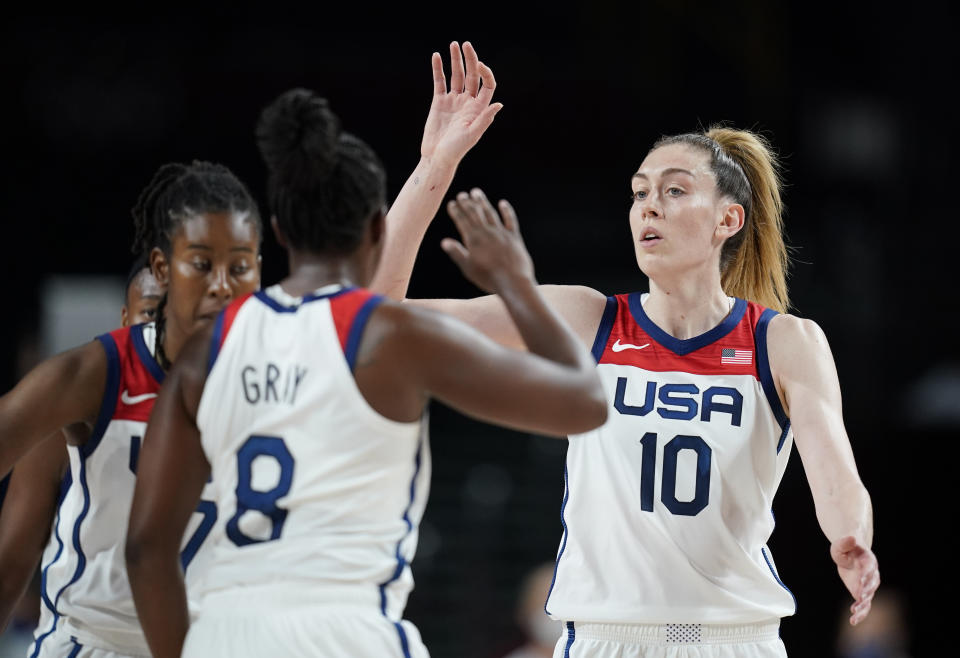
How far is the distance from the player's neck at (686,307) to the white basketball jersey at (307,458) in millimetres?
1698

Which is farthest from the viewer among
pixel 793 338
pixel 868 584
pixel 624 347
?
pixel 624 347

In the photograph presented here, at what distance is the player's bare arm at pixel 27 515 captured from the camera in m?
3.56

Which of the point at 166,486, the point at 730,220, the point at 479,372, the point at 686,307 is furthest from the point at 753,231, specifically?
the point at 166,486

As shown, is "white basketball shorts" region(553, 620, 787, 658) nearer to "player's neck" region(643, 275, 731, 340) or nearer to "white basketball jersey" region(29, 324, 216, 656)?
"player's neck" region(643, 275, 731, 340)

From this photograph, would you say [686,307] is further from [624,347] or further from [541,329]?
[541,329]

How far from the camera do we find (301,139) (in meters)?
2.76

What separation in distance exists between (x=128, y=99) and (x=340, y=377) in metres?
8.68

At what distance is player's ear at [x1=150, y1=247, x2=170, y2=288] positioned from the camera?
11.3 ft

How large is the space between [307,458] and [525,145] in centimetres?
887

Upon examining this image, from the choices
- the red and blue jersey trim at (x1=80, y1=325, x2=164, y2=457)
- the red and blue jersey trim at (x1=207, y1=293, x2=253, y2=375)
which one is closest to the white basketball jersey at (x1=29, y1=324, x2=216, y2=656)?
the red and blue jersey trim at (x1=80, y1=325, x2=164, y2=457)

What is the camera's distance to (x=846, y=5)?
11.6 metres

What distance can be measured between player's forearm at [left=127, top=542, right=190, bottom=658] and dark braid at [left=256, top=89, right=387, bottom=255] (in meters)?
0.77

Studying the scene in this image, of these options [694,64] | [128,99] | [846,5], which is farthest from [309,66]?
[846,5]

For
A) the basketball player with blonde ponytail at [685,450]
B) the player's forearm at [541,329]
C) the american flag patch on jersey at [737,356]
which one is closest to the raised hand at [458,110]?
the basketball player with blonde ponytail at [685,450]
